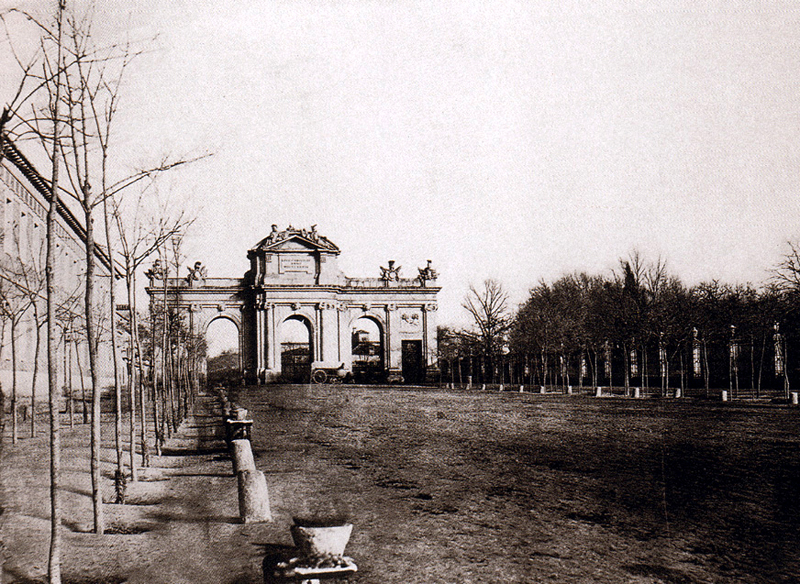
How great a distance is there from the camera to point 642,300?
32312mm

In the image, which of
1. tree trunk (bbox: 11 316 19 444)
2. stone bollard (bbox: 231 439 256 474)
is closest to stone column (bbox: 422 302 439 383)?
tree trunk (bbox: 11 316 19 444)

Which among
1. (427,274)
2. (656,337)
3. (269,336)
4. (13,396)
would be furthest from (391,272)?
(13,396)

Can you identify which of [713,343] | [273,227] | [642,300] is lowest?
[713,343]

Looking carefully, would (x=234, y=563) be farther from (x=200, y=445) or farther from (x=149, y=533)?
(x=200, y=445)

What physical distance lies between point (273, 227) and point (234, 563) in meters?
49.1

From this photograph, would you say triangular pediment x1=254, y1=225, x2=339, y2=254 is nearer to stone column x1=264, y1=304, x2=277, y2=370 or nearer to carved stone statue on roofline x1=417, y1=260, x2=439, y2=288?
stone column x1=264, y1=304, x2=277, y2=370

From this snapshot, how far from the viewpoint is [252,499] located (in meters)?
7.46

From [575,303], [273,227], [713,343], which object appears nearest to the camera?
[713,343]

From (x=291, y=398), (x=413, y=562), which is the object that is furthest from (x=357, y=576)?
(x=291, y=398)

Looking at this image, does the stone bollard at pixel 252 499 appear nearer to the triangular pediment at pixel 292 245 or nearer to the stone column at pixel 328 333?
the stone column at pixel 328 333

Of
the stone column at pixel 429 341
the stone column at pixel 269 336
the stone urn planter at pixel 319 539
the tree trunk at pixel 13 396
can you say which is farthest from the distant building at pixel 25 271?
the stone column at pixel 429 341

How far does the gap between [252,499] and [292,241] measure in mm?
47180

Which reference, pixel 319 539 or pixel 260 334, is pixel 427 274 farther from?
pixel 319 539

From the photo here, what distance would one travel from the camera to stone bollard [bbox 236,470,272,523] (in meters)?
7.46
